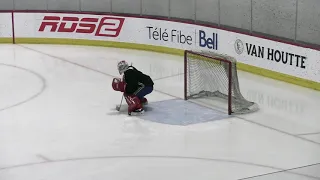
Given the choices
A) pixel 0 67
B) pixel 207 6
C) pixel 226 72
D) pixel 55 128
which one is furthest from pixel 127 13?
pixel 55 128


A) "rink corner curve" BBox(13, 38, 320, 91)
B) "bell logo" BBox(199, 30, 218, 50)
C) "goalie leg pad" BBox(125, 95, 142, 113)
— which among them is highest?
"bell logo" BBox(199, 30, 218, 50)

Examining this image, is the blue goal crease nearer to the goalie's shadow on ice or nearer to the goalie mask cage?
the goalie's shadow on ice

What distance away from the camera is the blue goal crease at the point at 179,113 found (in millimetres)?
10969

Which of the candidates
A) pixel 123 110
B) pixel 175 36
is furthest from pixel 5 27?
Answer: pixel 123 110

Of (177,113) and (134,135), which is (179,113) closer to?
(177,113)

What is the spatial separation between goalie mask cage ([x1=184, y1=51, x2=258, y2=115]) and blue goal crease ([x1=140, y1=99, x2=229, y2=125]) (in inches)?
12.0

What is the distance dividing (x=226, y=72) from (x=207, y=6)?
4.70 metres

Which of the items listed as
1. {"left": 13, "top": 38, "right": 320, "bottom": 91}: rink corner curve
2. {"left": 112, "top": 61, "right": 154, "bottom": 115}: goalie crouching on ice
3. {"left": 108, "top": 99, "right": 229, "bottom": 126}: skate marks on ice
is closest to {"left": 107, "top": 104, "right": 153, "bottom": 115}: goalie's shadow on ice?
{"left": 108, "top": 99, "right": 229, "bottom": 126}: skate marks on ice

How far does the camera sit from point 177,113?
1142cm

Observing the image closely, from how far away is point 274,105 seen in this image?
1194cm

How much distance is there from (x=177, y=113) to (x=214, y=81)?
1213mm

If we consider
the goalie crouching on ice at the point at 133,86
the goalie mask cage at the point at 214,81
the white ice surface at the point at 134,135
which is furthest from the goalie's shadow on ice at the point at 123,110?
the goalie mask cage at the point at 214,81

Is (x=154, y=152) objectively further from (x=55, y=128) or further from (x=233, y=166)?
(x=55, y=128)

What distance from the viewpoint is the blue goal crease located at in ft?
36.0
